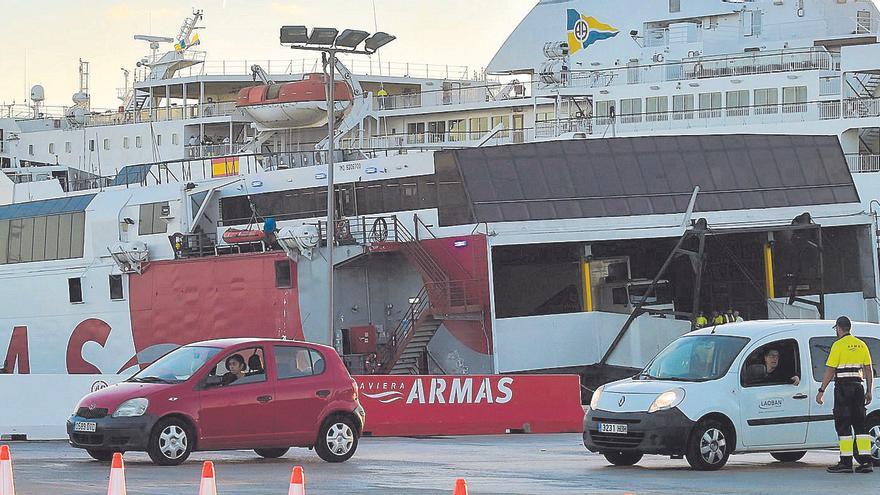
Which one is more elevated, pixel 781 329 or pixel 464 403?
pixel 781 329

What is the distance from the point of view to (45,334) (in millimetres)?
41688

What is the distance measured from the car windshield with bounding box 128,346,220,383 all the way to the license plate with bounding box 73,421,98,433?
78 cm

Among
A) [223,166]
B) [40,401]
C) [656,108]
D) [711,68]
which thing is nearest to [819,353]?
[40,401]

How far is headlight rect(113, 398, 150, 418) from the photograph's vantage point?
16.5 m

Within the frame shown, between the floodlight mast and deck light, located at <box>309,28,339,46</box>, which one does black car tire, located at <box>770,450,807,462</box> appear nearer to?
the floodlight mast

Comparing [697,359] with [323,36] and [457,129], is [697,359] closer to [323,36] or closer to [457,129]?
[323,36]

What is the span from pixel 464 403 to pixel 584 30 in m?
37.5

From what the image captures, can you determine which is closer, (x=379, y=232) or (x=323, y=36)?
(x=323, y=36)

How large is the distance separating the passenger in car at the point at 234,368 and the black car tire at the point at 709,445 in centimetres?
487

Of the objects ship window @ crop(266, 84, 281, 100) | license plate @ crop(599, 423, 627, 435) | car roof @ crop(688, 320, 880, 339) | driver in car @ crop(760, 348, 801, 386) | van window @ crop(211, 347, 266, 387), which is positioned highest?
ship window @ crop(266, 84, 281, 100)

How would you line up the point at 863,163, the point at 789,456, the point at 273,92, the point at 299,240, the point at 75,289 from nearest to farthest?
1. the point at 789,456
2. the point at 299,240
3. the point at 75,289
4. the point at 863,163
5. the point at 273,92

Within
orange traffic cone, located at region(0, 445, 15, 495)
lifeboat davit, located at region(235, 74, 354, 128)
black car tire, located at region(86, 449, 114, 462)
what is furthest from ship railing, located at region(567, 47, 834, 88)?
orange traffic cone, located at region(0, 445, 15, 495)

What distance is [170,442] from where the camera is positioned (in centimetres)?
1662

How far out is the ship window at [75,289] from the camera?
40.5 metres
